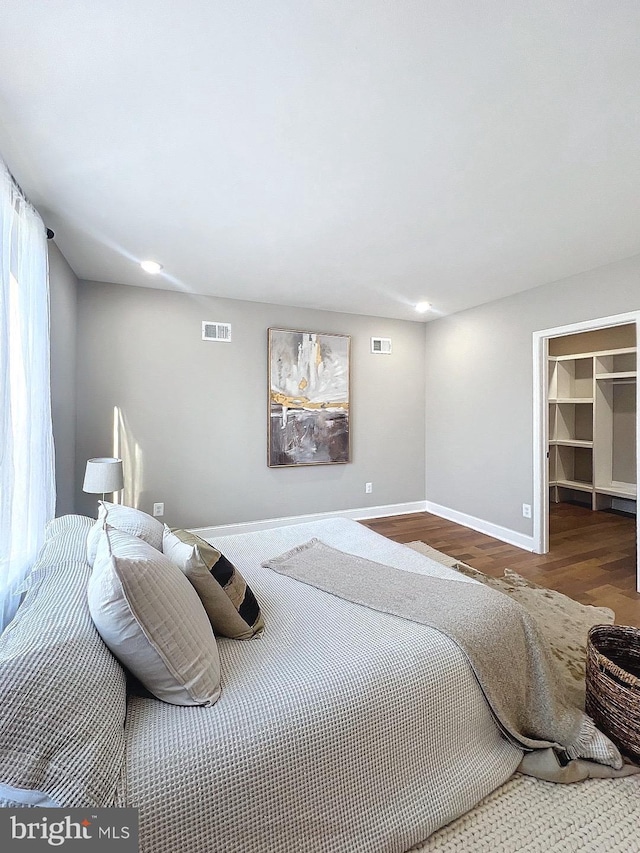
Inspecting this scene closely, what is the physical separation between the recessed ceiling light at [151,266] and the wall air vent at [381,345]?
2.63 m

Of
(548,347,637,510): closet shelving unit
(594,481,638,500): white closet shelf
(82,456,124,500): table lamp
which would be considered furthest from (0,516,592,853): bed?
(548,347,637,510): closet shelving unit

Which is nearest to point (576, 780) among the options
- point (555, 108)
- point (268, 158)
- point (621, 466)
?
point (555, 108)

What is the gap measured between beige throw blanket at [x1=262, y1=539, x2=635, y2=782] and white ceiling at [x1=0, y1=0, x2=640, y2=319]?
6.56 feet

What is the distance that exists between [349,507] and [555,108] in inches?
162

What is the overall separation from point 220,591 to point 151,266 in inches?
115

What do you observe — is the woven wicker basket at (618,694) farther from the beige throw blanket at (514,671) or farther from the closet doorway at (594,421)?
the closet doorway at (594,421)

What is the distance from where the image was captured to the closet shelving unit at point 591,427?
535cm

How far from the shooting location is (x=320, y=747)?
41.4 inches

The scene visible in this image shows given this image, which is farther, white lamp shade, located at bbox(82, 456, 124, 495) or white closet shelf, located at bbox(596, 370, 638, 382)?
white closet shelf, located at bbox(596, 370, 638, 382)

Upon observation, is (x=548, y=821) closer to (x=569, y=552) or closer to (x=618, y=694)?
(x=618, y=694)

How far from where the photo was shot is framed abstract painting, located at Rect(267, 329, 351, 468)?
175 inches

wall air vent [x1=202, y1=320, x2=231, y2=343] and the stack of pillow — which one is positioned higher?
wall air vent [x1=202, y1=320, x2=231, y2=343]

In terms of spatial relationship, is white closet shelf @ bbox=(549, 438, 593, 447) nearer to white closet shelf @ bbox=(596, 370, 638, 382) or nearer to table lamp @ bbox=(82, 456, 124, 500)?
white closet shelf @ bbox=(596, 370, 638, 382)

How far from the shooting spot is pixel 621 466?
5414 mm
